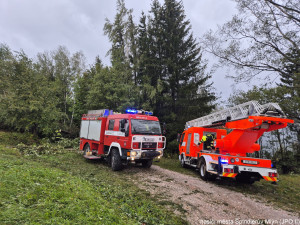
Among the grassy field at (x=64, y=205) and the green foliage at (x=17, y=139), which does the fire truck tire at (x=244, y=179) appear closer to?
the grassy field at (x=64, y=205)

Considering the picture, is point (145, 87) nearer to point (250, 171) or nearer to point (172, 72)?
→ point (172, 72)

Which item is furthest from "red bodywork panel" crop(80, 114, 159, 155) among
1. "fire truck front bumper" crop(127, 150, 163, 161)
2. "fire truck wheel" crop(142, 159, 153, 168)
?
"fire truck wheel" crop(142, 159, 153, 168)

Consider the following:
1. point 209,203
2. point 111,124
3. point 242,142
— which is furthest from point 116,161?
point 242,142

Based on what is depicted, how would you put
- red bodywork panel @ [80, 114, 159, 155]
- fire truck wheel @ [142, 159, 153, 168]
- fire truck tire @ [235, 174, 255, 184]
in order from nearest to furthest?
fire truck tire @ [235, 174, 255, 184] → red bodywork panel @ [80, 114, 159, 155] → fire truck wheel @ [142, 159, 153, 168]

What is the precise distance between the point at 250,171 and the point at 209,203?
268 centimetres

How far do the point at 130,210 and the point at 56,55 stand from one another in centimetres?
3290

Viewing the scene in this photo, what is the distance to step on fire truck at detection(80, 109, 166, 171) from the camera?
870cm

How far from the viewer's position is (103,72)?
1989 centimetres

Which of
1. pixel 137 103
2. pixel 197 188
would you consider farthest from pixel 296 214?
pixel 137 103

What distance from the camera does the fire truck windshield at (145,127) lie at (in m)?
8.92

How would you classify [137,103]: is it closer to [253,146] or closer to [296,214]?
[253,146]

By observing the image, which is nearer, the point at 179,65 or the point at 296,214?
the point at 296,214

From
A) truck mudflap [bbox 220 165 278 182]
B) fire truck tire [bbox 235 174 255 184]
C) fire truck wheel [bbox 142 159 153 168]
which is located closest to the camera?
truck mudflap [bbox 220 165 278 182]

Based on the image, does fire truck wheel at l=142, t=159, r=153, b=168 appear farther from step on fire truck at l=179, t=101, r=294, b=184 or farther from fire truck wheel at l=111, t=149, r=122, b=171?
step on fire truck at l=179, t=101, r=294, b=184
